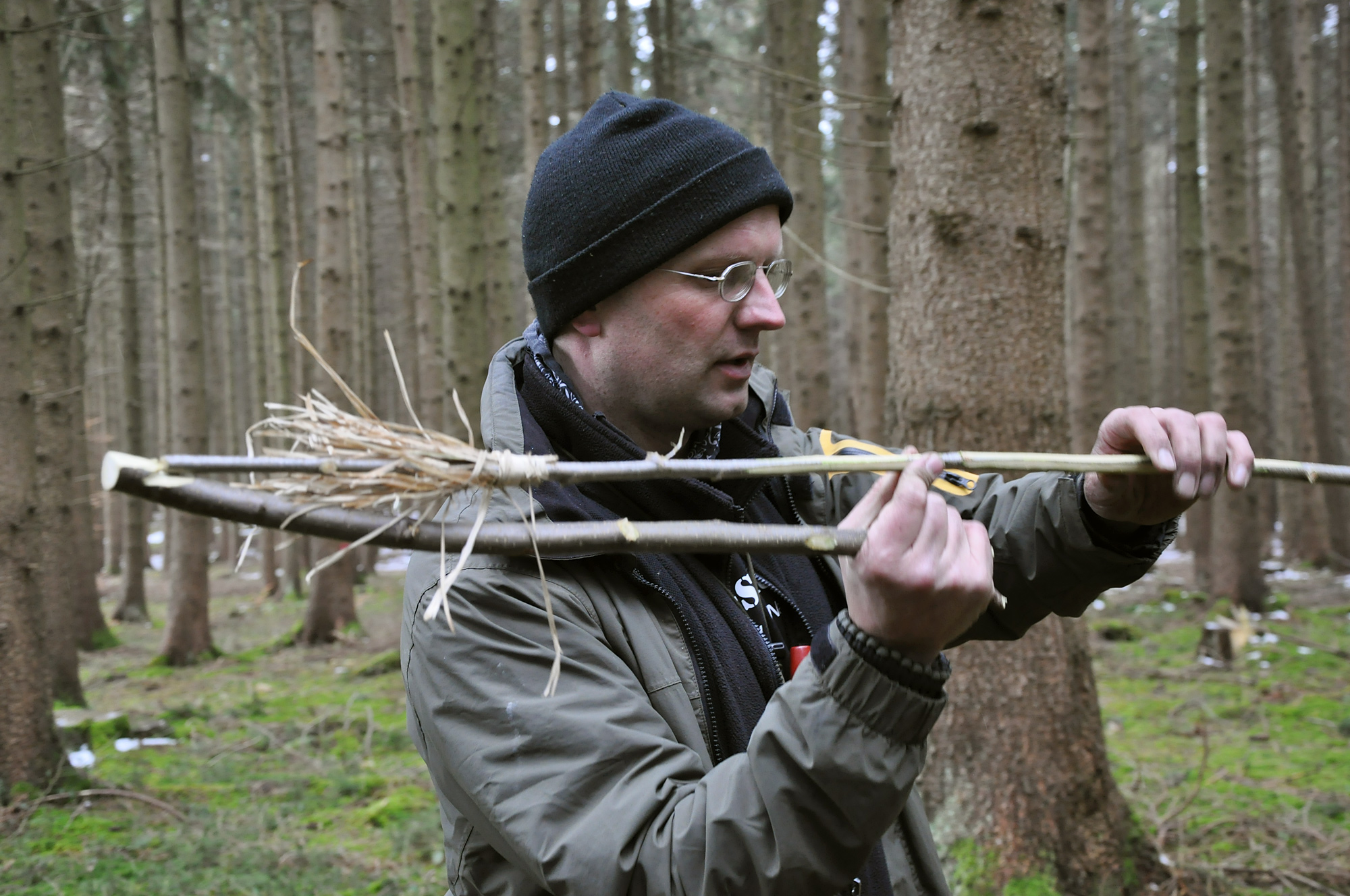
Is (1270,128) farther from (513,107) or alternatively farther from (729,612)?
(729,612)

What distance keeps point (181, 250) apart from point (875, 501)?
10.3m

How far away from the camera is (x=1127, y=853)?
402 cm

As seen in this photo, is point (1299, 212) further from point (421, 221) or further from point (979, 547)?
point (979, 547)

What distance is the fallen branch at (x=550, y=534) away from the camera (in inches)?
55.6

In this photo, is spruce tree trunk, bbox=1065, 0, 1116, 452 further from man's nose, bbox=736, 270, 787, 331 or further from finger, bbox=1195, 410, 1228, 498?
man's nose, bbox=736, 270, 787, 331

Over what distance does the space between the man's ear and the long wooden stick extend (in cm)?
61

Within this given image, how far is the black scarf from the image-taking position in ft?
5.53

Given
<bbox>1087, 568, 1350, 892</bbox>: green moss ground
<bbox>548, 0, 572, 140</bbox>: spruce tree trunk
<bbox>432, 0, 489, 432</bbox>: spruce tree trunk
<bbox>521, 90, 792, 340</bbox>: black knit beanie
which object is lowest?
<bbox>1087, 568, 1350, 892</bbox>: green moss ground

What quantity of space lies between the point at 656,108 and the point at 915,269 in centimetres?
221

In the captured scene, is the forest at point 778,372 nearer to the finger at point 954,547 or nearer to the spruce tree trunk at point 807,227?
the spruce tree trunk at point 807,227

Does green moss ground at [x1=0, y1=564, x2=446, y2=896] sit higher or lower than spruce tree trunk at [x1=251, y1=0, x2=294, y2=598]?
lower

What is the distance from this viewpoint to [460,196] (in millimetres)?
7641

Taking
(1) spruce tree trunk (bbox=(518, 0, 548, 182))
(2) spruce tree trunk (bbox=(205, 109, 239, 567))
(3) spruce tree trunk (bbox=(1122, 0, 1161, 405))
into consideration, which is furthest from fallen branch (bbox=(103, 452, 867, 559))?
(2) spruce tree trunk (bbox=(205, 109, 239, 567))

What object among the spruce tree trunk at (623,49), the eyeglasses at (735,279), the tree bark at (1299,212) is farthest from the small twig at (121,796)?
the tree bark at (1299,212)
